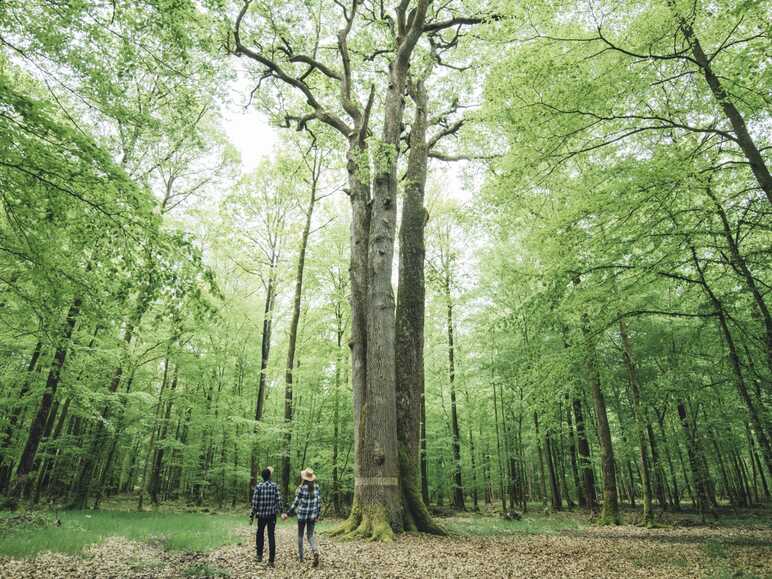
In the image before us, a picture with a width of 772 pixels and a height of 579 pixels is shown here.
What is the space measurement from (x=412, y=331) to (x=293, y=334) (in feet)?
30.0

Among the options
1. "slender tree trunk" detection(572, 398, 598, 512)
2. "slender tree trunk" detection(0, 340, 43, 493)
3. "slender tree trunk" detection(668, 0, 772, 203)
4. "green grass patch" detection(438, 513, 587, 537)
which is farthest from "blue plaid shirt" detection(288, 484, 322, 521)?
"slender tree trunk" detection(572, 398, 598, 512)

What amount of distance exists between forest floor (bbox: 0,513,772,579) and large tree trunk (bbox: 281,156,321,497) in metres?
7.39

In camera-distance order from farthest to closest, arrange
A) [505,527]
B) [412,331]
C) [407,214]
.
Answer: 1. [505,527]
2. [407,214]
3. [412,331]

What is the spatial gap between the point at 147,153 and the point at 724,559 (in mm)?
19329

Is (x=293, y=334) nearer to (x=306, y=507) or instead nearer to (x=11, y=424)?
(x=11, y=424)

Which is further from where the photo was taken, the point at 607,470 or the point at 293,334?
the point at 293,334

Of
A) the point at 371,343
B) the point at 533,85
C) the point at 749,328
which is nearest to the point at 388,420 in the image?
the point at 371,343

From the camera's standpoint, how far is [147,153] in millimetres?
15805

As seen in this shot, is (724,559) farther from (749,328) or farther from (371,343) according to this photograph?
(371,343)

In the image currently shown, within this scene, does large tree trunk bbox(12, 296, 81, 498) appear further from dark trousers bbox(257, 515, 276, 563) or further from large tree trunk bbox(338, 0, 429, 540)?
large tree trunk bbox(338, 0, 429, 540)

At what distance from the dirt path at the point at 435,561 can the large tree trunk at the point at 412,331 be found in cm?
102

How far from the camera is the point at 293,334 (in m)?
17.9

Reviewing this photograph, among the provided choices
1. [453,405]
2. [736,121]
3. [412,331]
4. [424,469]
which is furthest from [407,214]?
[424,469]

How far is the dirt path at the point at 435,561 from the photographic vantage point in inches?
214
